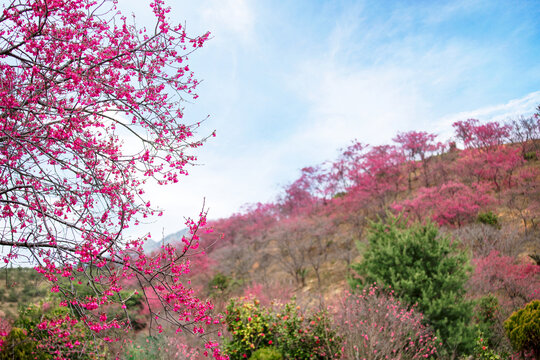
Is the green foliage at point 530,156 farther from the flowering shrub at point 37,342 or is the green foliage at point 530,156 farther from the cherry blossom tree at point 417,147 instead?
the flowering shrub at point 37,342

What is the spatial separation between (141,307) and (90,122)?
1230cm

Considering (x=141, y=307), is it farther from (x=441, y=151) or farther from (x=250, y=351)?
(x=441, y=151)

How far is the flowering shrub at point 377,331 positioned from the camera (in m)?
5.25

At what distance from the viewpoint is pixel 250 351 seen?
693 centimetres

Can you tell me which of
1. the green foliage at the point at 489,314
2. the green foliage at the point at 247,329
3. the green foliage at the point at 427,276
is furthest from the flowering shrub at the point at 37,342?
the green foliage at the point at 489,314

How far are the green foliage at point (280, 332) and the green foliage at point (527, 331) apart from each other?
4255 mm

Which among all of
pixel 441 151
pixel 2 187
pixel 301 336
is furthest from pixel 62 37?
pixel 441 151

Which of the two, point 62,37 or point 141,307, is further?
point 141,307

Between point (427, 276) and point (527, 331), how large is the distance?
2.20 meters

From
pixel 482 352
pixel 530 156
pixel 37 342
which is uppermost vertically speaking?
pixel 530 156

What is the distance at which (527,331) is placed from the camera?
7.00m

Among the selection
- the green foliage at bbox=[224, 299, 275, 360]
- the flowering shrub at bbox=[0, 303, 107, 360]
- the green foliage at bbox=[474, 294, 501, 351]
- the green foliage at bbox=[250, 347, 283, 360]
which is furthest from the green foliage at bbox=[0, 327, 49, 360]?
the green foliage at bbox=[474, 294, 501, 351]

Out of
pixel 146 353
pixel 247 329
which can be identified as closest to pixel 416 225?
pixel 247 329

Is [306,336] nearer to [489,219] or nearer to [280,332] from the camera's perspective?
[280,332]
